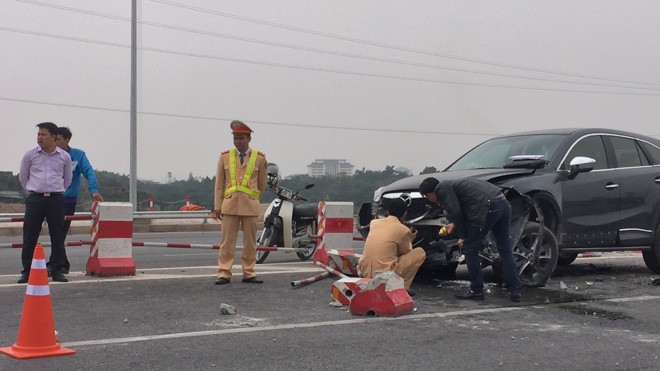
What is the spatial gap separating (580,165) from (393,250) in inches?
105

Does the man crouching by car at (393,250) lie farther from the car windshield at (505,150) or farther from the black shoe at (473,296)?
the car windshield at (505,150)

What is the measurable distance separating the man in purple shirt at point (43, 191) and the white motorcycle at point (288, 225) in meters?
3.46

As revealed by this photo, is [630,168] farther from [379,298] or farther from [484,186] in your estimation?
[379,298]

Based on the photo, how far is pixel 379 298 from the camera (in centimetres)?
756

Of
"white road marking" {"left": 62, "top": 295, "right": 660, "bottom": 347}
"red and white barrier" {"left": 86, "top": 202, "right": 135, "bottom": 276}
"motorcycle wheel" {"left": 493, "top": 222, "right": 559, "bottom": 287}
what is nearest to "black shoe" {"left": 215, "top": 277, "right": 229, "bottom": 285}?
"red and white barrier" {"left": 86, "top": 202, "right": 135, "bottom": 276}

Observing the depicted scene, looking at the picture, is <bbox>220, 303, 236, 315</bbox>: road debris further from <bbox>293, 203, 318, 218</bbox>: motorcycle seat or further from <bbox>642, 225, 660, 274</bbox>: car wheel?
<bbox>642, 225, 660, 274</bbox>: car wheel

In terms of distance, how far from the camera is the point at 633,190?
10.6m

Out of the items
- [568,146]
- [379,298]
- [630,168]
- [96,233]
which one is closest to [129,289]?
[96,233]

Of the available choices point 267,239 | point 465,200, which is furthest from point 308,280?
point 267,239

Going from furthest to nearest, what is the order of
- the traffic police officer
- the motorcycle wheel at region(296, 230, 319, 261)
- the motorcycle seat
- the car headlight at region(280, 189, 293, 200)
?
Answer: the motorcycle seat
the motorcycle wheel at region(296, 230, 319, 261)
the car headlight at region(280, 189, 293, 200)
the traffic police officer

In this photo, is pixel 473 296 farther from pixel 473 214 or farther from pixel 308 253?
pixel 308 253

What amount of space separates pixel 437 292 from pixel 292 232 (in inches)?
164

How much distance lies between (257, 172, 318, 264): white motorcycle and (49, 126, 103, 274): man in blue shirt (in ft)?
8.95

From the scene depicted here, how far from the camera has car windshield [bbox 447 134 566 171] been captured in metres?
10.2
